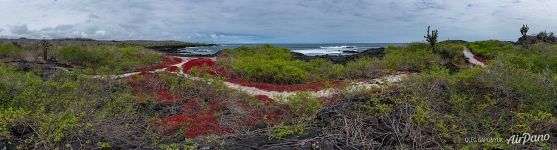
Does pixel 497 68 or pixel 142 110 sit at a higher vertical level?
pixel 497 68

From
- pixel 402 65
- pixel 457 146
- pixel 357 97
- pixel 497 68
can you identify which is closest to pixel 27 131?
pixel 357 97

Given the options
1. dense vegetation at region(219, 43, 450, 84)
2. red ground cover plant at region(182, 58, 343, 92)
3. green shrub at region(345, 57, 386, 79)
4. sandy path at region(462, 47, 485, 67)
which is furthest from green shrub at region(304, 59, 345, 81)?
sandy path at region(462, 47, 485, 67)

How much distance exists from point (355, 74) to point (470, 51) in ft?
60.4

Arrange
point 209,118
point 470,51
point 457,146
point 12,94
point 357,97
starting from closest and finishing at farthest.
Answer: point 457,146, point 357,97, point 209,118, point 12,94, point 470,51

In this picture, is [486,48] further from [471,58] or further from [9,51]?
[9,51]

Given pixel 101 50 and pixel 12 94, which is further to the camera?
pixel 101 50

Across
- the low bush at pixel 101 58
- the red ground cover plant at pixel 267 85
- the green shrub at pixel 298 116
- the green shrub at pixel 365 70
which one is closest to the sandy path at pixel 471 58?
the green shrub at pixel 365 70

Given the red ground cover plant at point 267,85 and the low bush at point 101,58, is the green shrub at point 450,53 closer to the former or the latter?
the red ground cover plant at point 267,85

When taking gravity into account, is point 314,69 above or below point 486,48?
below

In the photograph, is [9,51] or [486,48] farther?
[486,48]

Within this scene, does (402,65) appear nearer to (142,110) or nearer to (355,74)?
(355,74)

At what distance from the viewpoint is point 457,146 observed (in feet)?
20.7

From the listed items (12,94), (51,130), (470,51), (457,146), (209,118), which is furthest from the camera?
(470,51)

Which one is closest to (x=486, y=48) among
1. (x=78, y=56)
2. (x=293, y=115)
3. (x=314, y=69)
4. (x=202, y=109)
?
(x=314, y=69)
